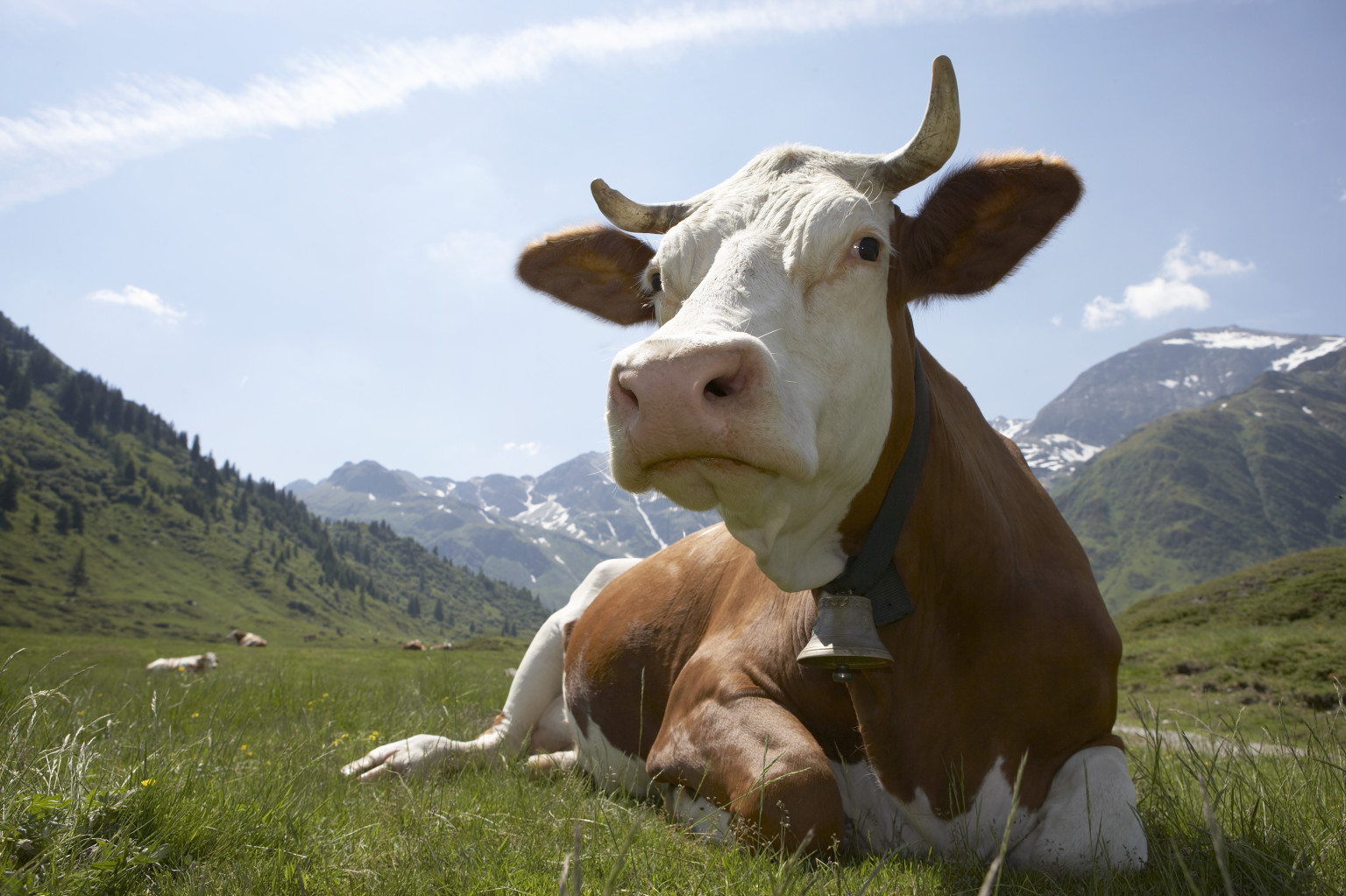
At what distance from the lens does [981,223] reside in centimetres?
345

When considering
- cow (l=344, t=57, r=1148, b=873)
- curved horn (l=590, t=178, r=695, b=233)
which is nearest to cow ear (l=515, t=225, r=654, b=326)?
curved horn (l=590, t=178, r=695, b=233)

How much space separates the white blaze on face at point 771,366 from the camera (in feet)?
7.80

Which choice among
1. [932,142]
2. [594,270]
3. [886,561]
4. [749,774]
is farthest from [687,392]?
[594,270]

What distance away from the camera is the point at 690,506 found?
8.57 feet

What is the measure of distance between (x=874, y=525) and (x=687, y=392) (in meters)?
1.27

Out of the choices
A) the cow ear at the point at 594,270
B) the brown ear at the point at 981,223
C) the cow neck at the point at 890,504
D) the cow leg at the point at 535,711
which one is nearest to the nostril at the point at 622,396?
the cow neck at the point at 890,504

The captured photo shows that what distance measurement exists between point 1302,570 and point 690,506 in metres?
52.1

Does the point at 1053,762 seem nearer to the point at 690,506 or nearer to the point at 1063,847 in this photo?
the point at 1063,847

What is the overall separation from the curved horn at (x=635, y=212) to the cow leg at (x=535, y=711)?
2.81 meters

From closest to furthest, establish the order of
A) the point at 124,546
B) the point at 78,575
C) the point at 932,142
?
the point at 932,142 < the point at 78,575 < the point at 124,546

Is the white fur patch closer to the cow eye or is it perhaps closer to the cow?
the cow

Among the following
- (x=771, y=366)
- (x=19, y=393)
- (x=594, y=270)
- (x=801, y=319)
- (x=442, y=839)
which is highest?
(x=19, y=393)

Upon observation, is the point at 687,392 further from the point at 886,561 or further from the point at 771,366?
the point at 886,561

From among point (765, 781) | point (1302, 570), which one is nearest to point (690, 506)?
point (765, 781)
